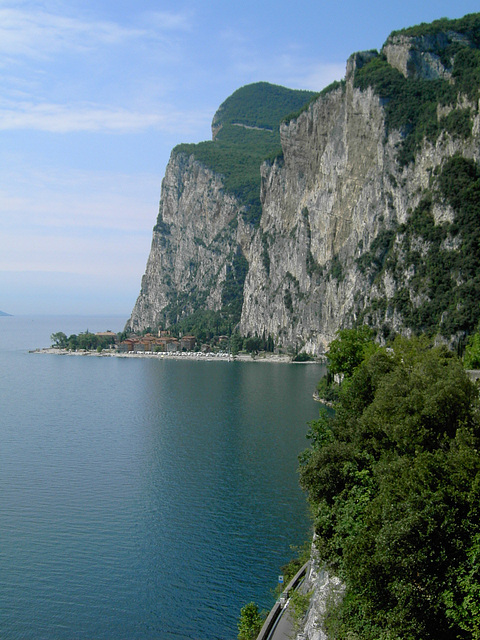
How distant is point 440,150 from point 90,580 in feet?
213

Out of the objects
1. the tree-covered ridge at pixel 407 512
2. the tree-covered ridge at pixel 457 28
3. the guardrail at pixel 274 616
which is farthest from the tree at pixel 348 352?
the tree-covered ridge at pixel 457 28

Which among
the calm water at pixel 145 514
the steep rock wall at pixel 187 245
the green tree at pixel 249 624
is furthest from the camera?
the steep rock wall at pixel 187 245

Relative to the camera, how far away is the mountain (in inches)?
2753

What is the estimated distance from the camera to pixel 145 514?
29250 mm

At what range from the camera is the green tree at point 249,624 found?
18.3 metres

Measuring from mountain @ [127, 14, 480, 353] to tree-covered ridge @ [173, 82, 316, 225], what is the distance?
1.87 feet

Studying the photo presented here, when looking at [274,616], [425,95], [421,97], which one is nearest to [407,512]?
→ [274,616]

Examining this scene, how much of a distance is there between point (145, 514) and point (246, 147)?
488 ft

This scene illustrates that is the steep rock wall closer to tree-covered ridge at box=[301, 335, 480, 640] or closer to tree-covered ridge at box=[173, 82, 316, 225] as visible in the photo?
tree-covered ridge at box=[173, 82, 316, 225]

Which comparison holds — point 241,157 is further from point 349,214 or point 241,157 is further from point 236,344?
point 349,214

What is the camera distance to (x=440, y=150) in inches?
2906

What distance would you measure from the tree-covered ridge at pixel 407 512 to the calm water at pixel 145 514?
20.6 feet

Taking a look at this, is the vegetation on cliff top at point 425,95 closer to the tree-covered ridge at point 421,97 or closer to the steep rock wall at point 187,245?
the tree-covered ridge at point 421,97

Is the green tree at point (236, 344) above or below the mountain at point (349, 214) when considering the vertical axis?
below
